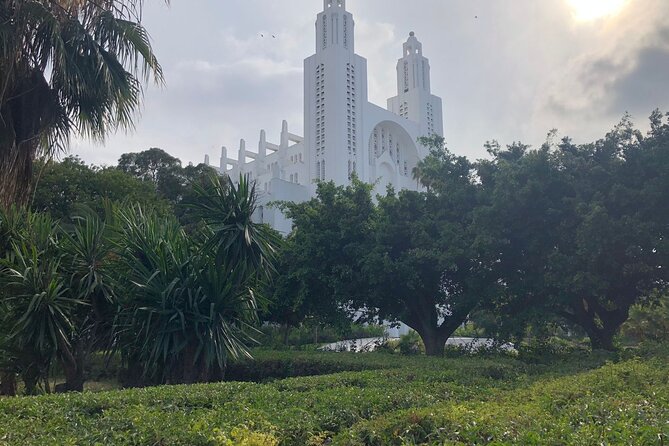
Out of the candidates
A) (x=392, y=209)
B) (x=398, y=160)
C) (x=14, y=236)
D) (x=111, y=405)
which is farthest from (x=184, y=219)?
(x=398, y=160)

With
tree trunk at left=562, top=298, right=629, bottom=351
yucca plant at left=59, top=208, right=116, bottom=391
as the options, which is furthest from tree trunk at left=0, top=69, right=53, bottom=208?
tree trunk at left=562, top=298, right=629, bottom=351

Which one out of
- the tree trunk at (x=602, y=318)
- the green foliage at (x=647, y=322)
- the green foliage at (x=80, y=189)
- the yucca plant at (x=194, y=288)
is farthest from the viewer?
the green foliage at (x=647, y=322)

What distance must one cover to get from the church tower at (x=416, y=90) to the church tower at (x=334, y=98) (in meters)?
7.65

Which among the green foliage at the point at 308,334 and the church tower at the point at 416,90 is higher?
the church tower at the point at 416,90

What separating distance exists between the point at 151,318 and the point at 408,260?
241 inches

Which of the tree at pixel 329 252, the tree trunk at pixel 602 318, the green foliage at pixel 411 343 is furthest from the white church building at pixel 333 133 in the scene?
the tree trunk at pixel 602 318

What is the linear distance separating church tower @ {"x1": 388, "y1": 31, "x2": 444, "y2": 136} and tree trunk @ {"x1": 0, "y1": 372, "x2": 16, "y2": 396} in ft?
140

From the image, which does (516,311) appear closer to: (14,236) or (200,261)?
(200,261)

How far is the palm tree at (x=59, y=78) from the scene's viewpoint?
277 inches

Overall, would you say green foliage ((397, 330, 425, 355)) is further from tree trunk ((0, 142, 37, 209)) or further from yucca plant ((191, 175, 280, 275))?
tree trunk ((0, 142, 37, 209))

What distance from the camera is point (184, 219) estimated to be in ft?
90.4

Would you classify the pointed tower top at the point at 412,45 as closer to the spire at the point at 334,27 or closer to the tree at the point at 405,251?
the spire at the point at 334,27

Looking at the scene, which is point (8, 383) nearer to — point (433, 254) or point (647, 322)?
point (433, 254)

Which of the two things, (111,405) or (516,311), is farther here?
(516,311)
